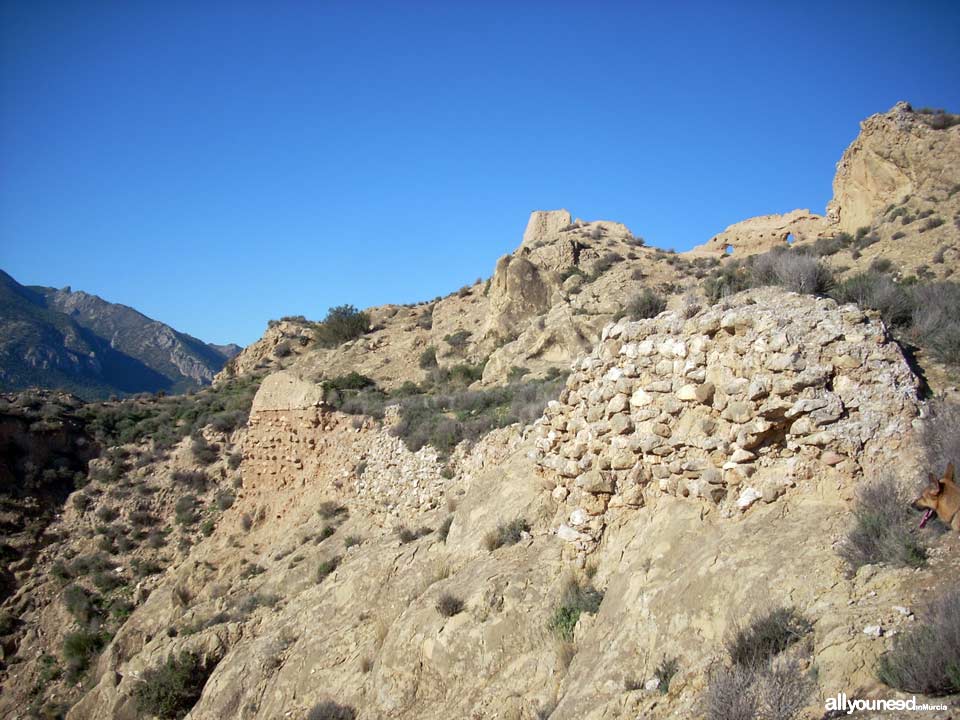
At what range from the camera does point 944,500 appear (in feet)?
15.2

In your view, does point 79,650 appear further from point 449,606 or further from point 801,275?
point 801,275

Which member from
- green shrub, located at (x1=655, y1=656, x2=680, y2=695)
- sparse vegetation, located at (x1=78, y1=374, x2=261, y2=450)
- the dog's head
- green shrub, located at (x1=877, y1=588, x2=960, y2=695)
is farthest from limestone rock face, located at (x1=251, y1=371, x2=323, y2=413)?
green shrub, located at (x1=877, y1=588, x2=960, y2=695)

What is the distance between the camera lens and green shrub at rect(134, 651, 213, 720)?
10828 mm

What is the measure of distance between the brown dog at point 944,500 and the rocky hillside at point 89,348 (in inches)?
2492

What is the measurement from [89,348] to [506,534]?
73942 mm

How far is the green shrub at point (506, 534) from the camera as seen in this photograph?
8.66m

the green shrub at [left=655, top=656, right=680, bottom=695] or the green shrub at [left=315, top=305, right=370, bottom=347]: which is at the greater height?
the green shrub at [left=315, top=305, right=370, bottom=347]

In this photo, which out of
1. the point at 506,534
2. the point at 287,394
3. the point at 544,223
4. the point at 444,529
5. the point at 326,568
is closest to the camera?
the point at 506,534

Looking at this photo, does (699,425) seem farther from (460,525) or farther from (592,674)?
(460,525)

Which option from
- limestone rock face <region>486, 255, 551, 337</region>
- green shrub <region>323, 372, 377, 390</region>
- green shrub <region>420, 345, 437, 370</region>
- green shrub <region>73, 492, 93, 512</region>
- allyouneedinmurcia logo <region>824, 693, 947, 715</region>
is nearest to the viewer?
allyouneedinmurcia logo <region>824, 693, 947, 715</region>

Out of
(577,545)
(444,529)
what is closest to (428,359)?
(444,529)

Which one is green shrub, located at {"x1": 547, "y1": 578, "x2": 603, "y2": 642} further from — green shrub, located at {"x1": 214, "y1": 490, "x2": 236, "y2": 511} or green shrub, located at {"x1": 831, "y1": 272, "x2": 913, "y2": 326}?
green shrub, located at {"x1": 214, "y1": 490, "x2": 236, "y2": 511}

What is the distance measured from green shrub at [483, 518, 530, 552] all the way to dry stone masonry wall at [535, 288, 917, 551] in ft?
2.10

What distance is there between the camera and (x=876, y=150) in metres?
27.8
